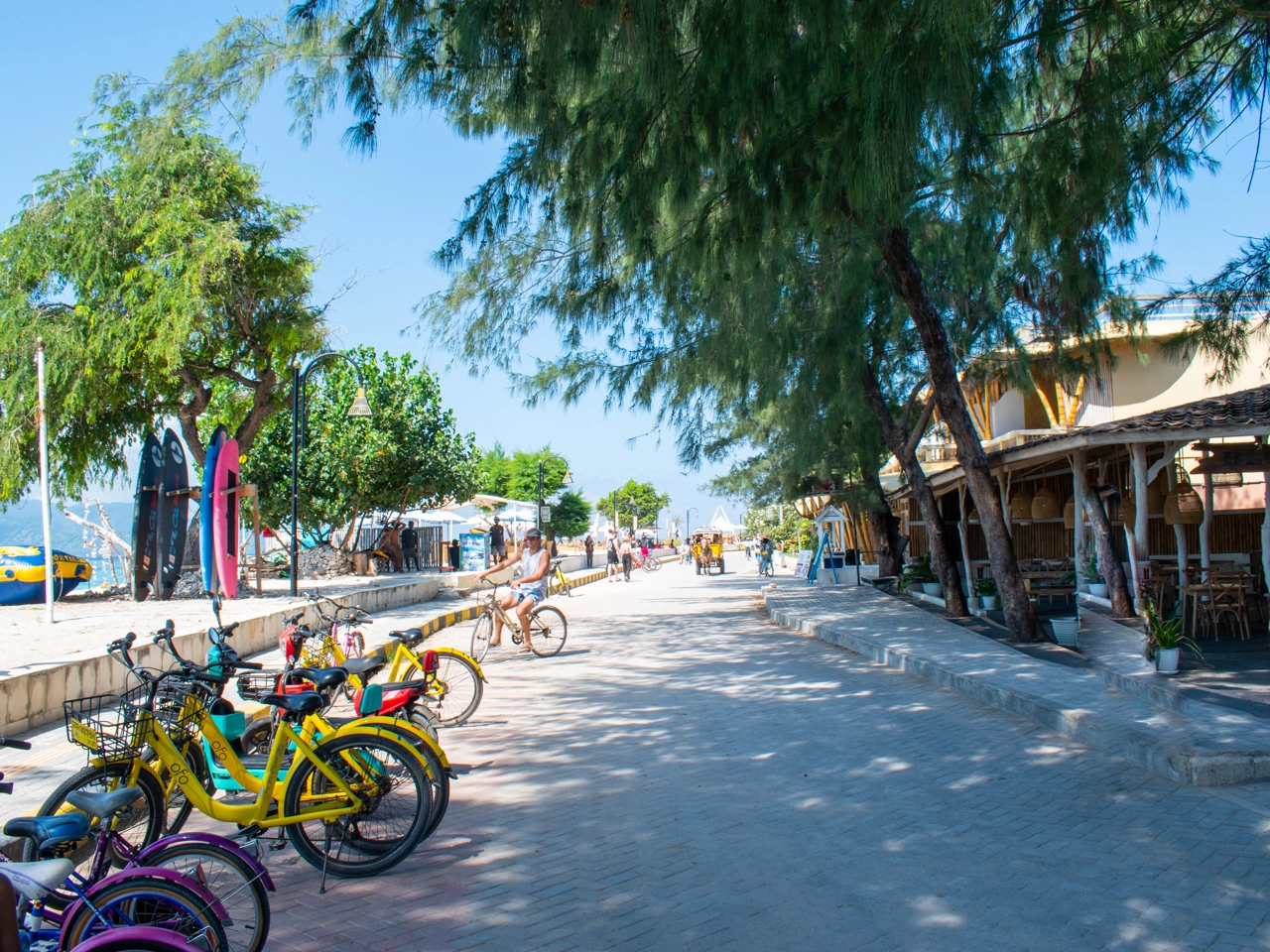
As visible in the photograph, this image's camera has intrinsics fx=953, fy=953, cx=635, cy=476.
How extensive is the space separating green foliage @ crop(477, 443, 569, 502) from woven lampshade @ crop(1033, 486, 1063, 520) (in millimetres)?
50449

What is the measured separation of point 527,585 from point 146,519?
318 inches

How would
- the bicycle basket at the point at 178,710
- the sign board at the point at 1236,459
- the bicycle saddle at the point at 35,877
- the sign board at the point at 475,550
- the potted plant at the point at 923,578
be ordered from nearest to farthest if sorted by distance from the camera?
1. the bicycle saddle at the point at 35,877
2. the bicycle basket at the point at 178,710
3. the sign board at the point at 1236,459
4. the potted plant at the point at 923,578
5. the sign board at the point at 475,550

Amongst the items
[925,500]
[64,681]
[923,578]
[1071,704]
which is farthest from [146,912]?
[923,578]

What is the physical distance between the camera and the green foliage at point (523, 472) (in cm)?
7100

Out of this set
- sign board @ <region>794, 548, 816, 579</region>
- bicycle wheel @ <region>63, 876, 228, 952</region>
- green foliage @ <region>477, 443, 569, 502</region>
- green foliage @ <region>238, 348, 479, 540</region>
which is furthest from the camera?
green foliage @ <region>477, 443, 569, 502</region>

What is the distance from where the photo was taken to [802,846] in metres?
4.85

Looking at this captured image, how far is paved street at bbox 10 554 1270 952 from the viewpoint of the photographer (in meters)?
3.88

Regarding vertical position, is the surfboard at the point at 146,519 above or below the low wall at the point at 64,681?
above

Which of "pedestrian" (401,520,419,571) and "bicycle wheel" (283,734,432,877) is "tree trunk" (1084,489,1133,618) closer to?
"bicycle wheel" (283,734,432,877)

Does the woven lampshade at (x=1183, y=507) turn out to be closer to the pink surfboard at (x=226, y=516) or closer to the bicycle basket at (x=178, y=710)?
the bicycle basket at (x=178, y=710)

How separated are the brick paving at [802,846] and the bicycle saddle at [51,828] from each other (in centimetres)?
120

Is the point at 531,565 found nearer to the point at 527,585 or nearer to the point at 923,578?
the point at 527,585

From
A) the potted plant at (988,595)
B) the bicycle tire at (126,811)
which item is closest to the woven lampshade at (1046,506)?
the potted plant at (988,595)

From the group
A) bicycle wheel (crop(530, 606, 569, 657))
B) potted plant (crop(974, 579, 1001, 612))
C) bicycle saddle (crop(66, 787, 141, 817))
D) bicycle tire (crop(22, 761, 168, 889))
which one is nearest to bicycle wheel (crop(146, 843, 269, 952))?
bicycle saddle (crop(66, 787, 141, 817))
